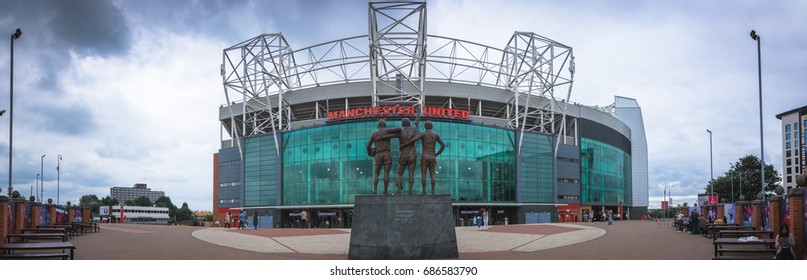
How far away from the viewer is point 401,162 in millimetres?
19312

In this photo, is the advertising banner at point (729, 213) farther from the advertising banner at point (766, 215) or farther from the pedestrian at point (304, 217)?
the pedestrian at point (304, 217)

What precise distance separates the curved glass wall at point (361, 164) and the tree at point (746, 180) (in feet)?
171

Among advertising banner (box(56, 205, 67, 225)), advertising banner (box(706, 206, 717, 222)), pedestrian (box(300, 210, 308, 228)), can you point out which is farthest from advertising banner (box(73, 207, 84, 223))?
advertising banner (box(706, 206, 717, 222))

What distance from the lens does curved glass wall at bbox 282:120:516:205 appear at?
64688mm

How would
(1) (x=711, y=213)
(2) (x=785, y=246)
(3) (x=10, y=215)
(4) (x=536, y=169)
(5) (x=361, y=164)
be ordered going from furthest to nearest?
(4) (x=536, y=169) < (5) (x=361, y=164) < (1) (x=711, y=213) < (3) (x=10, y=215) < (2) (x=785, y=246)

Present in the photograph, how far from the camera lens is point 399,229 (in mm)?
17703

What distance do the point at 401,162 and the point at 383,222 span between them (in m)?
2.35

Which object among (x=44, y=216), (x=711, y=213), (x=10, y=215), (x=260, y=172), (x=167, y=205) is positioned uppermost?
(x=260, y=172)

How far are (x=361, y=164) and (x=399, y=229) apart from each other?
154 feet

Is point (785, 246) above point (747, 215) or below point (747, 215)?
above

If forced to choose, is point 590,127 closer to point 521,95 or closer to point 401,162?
point 521,95

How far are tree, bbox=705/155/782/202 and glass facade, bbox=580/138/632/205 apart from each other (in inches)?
666

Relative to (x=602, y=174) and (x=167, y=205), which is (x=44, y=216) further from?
(x=167, y=205)

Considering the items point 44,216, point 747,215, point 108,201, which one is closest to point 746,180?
point 747,215
